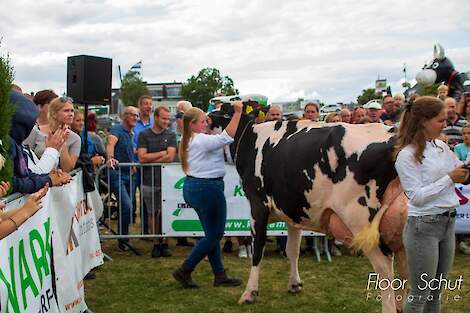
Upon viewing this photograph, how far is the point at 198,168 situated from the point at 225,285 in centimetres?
143

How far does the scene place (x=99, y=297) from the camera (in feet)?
19.8

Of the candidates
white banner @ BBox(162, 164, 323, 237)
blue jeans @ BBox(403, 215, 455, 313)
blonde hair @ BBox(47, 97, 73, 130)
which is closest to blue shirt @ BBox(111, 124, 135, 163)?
white banner @ BBox(162, 164, 323, 237)

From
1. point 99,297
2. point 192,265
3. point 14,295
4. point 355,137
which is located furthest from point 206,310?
point 14,295

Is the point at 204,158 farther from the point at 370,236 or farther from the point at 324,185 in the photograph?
the point at 370,236

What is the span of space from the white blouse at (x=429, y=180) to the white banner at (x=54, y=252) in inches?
99.1

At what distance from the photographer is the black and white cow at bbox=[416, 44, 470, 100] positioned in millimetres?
14375

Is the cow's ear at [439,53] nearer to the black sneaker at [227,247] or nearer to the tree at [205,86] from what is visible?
the black sneaker at [227,247]

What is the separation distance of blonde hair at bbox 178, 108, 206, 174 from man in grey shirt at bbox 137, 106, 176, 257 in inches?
74.1

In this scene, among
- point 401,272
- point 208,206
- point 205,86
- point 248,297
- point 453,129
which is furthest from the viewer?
point 205,86

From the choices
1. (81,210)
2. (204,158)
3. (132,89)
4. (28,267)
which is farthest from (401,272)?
(132,89)

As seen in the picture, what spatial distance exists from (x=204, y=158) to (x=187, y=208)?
2.09 meters

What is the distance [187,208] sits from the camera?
7.95 meters

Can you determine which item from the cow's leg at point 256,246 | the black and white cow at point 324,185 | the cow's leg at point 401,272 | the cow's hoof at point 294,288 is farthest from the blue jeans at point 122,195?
the cow's leg at point 401,272

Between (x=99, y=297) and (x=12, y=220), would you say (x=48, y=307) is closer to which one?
(x=12, y=220)
